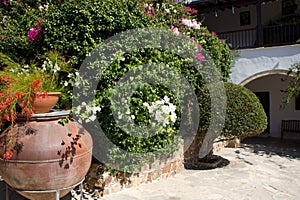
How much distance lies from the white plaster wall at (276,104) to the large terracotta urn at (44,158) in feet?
31.5

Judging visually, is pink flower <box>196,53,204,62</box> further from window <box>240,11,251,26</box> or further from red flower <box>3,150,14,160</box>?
window <box>240,11,251,26</box>

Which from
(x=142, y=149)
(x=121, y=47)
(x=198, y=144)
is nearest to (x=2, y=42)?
(x=121, y=47)

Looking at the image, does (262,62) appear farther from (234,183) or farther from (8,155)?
(8,155)

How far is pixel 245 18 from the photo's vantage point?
11.6 m

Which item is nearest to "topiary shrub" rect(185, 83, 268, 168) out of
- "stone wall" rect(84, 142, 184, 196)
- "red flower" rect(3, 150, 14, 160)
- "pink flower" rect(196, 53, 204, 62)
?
"pink flower" rect(196, 53, 204, 62)

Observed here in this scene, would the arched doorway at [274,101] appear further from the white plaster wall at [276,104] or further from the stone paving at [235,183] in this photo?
the stone paving at [235,183]

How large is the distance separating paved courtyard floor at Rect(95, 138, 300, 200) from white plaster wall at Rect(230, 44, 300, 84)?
265cm

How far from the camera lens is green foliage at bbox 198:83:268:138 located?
5789 mm

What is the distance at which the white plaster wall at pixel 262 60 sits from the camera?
26.5 ft

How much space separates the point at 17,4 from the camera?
662 centimetres

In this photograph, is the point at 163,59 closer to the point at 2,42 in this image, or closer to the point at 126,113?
the point at 126,113

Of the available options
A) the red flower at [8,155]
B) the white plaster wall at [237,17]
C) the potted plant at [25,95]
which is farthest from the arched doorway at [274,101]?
the red flower at [8,155]

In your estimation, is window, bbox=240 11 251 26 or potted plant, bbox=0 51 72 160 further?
window, bbox=240 11 251 26

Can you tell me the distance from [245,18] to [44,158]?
35.7ft
